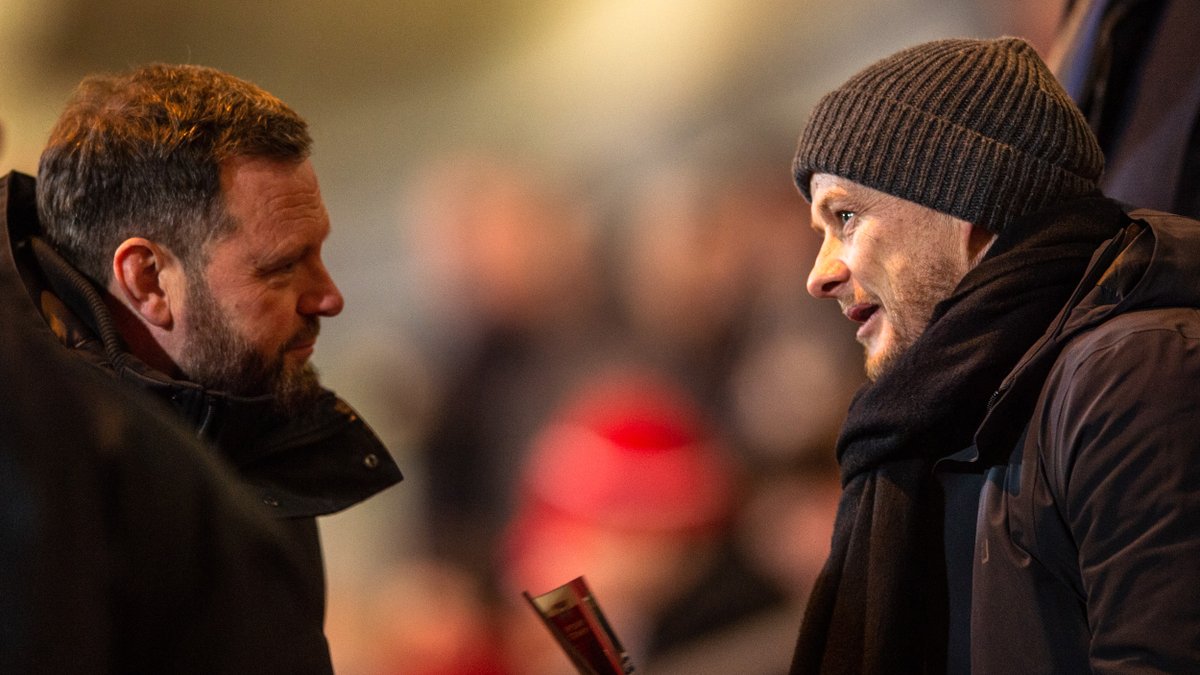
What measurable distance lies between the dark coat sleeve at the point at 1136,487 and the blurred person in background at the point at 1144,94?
101cm

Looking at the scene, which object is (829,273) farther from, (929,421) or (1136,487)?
(1136,487)

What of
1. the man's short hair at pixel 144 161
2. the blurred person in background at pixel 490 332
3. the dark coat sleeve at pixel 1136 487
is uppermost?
the man's short hair at pixel 144 161

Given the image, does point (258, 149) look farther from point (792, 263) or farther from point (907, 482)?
point (792, 263)

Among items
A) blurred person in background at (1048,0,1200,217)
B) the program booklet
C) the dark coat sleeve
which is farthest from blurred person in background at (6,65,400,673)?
blurred person in background at (1048,0,1200,217)

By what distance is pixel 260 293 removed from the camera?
205 cm

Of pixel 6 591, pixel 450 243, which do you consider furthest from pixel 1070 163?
pixel 450 243

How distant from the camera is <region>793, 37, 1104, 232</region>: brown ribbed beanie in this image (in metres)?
1.75

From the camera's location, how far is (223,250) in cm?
201

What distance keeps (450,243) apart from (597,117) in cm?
90

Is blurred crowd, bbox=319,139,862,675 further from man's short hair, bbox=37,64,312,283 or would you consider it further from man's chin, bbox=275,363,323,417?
man's short hair, bbox=37,64,312,283

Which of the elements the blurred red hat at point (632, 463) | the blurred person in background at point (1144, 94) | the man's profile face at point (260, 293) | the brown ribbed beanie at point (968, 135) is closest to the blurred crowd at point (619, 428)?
the blurred red hat at point (632, 463)

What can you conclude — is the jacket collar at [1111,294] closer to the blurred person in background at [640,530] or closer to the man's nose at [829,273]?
the man's nose at [829,273]

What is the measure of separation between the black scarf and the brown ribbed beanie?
6 cm

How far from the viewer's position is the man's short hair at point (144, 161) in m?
1.94
